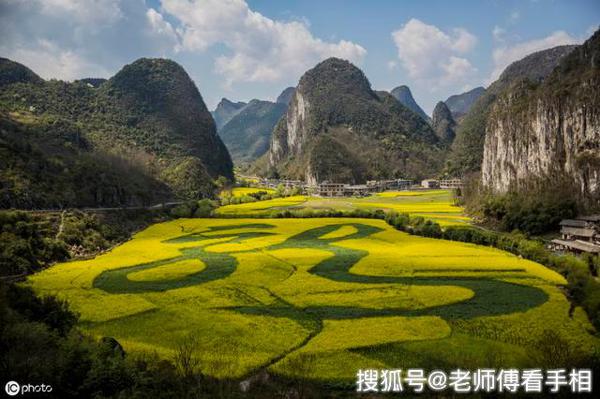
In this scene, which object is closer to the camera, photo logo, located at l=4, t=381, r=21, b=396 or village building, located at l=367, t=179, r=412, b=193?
photo logo, located at l=4, t=381, r=21, b=396

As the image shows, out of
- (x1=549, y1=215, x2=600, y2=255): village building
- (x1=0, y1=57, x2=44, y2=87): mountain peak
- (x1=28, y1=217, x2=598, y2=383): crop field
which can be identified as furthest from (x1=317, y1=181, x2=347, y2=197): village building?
(x1=549, y1=215, x2=600, y2=255): village building

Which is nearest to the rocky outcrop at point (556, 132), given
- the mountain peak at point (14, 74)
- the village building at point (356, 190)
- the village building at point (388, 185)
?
the village building at point (356, 190)

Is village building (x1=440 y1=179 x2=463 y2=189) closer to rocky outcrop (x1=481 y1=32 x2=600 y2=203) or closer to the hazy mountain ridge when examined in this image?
rocky outcrop (x1=481 y1=32 x2=600 y2=203)

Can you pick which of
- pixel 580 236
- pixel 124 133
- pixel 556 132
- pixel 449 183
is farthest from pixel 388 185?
pixel 580 236

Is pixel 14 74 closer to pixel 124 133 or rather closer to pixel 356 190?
pixel 124 133

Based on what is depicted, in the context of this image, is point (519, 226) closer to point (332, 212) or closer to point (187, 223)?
point (332, 212)

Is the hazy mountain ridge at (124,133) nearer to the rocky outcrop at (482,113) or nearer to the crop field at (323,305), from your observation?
the crop field at (323,305)
